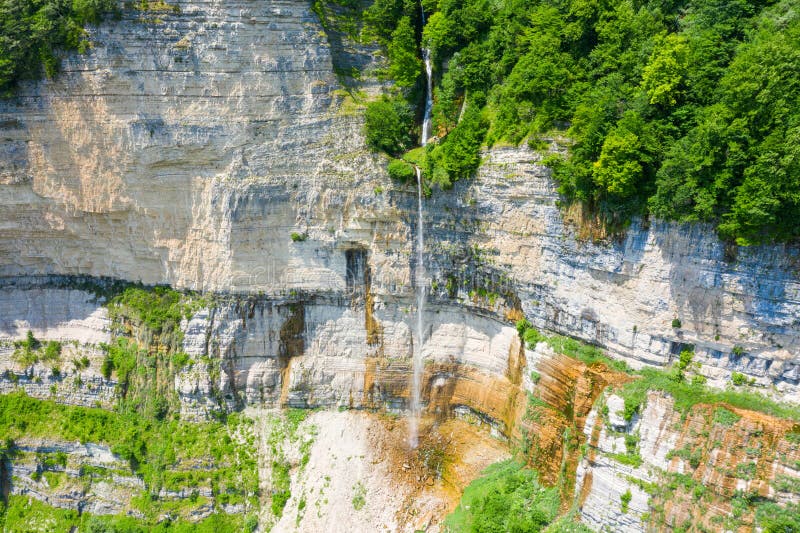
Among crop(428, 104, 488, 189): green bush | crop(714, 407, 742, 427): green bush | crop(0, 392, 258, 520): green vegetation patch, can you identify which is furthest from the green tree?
crop(714, 407, 742, 427): green bush

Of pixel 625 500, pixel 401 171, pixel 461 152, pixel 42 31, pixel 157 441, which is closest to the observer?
pixel 625 500

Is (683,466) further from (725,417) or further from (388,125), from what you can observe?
(388,125)

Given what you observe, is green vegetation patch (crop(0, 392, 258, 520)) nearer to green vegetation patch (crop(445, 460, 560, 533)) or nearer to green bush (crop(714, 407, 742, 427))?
green vegetation patch (crop(445, 460, 560, 533))

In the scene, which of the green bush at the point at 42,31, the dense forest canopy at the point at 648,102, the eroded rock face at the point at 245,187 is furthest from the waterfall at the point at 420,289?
the green bush at the point at 42,31

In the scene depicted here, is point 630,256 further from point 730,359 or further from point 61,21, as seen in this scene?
point 61,21

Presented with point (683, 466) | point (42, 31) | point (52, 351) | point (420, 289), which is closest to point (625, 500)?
point (683, 466)

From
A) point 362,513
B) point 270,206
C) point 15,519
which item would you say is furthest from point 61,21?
point 362,513

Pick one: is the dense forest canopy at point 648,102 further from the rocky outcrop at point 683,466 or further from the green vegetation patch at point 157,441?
the green vegetation patch at point 157,441
